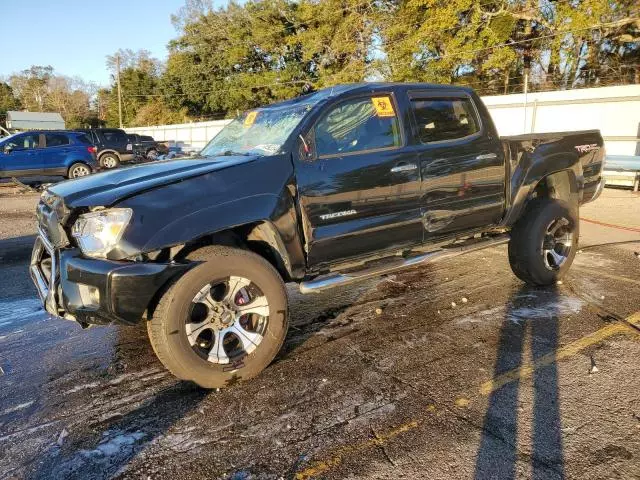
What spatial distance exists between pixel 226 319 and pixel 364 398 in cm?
100

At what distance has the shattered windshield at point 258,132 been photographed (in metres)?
3.87

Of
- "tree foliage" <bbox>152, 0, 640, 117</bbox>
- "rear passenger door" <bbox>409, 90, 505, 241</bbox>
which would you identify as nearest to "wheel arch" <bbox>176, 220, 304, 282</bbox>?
"rear passenger door" <bbox>409, 90, 505, 241</bbox>

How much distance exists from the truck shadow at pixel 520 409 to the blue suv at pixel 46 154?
561 inches

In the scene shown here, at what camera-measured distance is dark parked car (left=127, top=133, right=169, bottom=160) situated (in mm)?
20359

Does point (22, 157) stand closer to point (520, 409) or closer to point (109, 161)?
point (109, 161)

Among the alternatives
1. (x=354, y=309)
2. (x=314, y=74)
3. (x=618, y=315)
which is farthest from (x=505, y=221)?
(x=314, y=74)

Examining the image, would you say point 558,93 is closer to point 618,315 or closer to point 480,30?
point 480,30

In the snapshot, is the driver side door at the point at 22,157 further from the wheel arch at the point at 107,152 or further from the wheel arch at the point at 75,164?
the wheel arch at the point at 107,152

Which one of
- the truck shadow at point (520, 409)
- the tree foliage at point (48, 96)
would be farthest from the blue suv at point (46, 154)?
the tree foliage at point (48, 96)

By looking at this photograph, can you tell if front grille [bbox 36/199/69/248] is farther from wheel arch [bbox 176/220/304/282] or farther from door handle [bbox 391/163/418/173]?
door handle [bbox 391/163/418/173]

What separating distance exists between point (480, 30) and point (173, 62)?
35.9 metres

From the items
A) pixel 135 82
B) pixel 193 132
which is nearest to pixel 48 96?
pixel 135 82

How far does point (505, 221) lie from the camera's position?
195 inches

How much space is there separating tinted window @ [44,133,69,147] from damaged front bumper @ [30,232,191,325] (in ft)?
46.0
